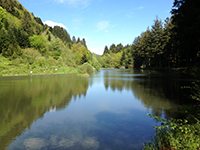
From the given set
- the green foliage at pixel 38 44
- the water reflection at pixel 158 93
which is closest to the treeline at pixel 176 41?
the water reflection at pixel 158 93

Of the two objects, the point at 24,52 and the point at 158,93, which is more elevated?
the point at 24,52

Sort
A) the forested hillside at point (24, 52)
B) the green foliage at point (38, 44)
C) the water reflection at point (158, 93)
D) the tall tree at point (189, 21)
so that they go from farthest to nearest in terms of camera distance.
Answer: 1. the green foliage at point (38, 44)
2. the forested hillside at point (24, 52)
3. the tall tree at point (189, 21)
4. the water reflection at point (158, 93)

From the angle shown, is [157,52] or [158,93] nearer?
[158,93]

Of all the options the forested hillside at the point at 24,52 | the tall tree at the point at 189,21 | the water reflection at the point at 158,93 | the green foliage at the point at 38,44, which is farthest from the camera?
the green foliage at the point at 38,44

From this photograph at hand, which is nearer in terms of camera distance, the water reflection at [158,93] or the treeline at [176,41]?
the water reflection at [158,93]

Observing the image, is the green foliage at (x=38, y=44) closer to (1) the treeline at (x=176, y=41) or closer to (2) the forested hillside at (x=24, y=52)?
(2) the forested hillside at (x=24, y=52)

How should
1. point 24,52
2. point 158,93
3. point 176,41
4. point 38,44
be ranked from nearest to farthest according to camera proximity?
1. point 158,93
2. point 176,41
3. point 24,52
4. point 38,44

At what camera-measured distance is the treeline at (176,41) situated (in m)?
14.7

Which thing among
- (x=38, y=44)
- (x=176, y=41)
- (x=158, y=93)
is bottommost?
(x=158, y=93)

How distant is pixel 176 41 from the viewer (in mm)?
25281

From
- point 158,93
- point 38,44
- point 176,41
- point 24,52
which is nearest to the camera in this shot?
point 158,93

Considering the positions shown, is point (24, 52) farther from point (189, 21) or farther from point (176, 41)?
point (189, 21)

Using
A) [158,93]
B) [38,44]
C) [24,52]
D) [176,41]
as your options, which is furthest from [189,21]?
[38,44]

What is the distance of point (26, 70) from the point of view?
3966 centimetres
